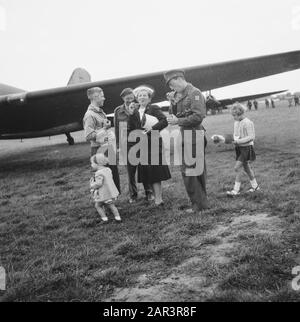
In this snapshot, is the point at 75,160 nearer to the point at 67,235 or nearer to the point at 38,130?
the point at 38,130

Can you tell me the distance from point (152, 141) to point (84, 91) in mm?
4878

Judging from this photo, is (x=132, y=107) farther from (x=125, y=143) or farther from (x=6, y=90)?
(x=6, y=90)

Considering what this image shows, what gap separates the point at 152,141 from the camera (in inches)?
197

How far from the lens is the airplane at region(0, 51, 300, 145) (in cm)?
883

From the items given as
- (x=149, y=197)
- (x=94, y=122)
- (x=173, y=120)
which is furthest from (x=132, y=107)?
(x=149, y=197)

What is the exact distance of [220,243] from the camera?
3.28m

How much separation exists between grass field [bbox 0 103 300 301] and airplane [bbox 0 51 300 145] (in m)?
3.90

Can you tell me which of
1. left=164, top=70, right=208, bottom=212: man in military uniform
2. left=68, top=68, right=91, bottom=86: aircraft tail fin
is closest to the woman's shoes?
left=164, top=70, right=208, bottom=212: man in military uniform

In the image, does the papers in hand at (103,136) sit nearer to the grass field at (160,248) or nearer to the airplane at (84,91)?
the grass field at (160,248)

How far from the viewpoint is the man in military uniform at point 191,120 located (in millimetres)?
4078

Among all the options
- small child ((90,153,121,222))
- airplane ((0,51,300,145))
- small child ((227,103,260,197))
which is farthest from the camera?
airplane ((0,51,300,145))

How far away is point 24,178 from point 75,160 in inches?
86.4

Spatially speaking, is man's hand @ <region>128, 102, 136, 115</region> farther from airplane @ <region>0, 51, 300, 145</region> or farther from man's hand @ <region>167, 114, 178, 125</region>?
airplane @ <region>0, 51, 300, 145</region>

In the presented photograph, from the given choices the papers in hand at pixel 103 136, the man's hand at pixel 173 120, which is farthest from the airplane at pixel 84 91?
the man's hand at pixel 173 120
